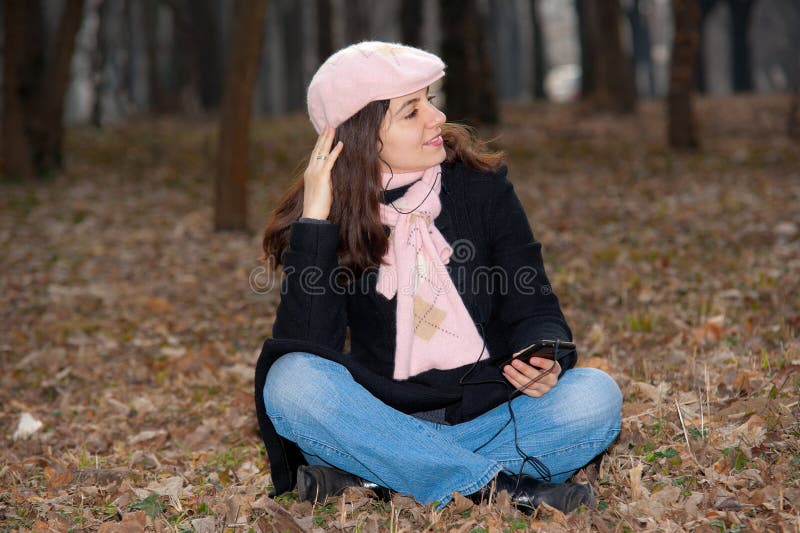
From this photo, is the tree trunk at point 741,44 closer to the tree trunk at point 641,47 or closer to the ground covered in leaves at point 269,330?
the tree trunk at point 641,47

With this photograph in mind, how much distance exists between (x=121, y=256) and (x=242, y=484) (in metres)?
5.28

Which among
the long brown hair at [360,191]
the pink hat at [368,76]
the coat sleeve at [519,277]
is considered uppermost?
the pink hat at [368,76]

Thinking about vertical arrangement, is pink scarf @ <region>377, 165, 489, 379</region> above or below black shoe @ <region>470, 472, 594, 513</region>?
above

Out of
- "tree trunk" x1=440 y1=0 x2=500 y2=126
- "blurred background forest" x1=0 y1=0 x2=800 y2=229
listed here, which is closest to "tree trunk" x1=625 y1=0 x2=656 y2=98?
"blurred background forest" x1=0 y1=0 x2=800 y2=229

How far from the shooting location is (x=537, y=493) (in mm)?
3170

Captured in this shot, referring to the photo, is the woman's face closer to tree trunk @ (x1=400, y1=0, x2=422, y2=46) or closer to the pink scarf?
the pink scarf

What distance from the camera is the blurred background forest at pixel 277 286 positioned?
3.45 meters

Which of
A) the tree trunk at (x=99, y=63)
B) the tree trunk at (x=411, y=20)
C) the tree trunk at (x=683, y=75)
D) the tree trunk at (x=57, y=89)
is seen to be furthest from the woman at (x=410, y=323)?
the tree trunk at (x=99, y=63)

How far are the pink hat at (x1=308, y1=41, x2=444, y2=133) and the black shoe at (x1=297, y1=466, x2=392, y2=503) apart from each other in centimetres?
133

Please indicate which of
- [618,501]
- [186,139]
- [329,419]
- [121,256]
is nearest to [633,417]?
[618,501]

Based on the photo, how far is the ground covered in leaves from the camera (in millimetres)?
3338

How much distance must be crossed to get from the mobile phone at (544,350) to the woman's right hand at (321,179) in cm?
92

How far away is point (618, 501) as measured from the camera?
3281 millimetres

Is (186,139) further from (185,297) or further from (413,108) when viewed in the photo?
(413,108)
